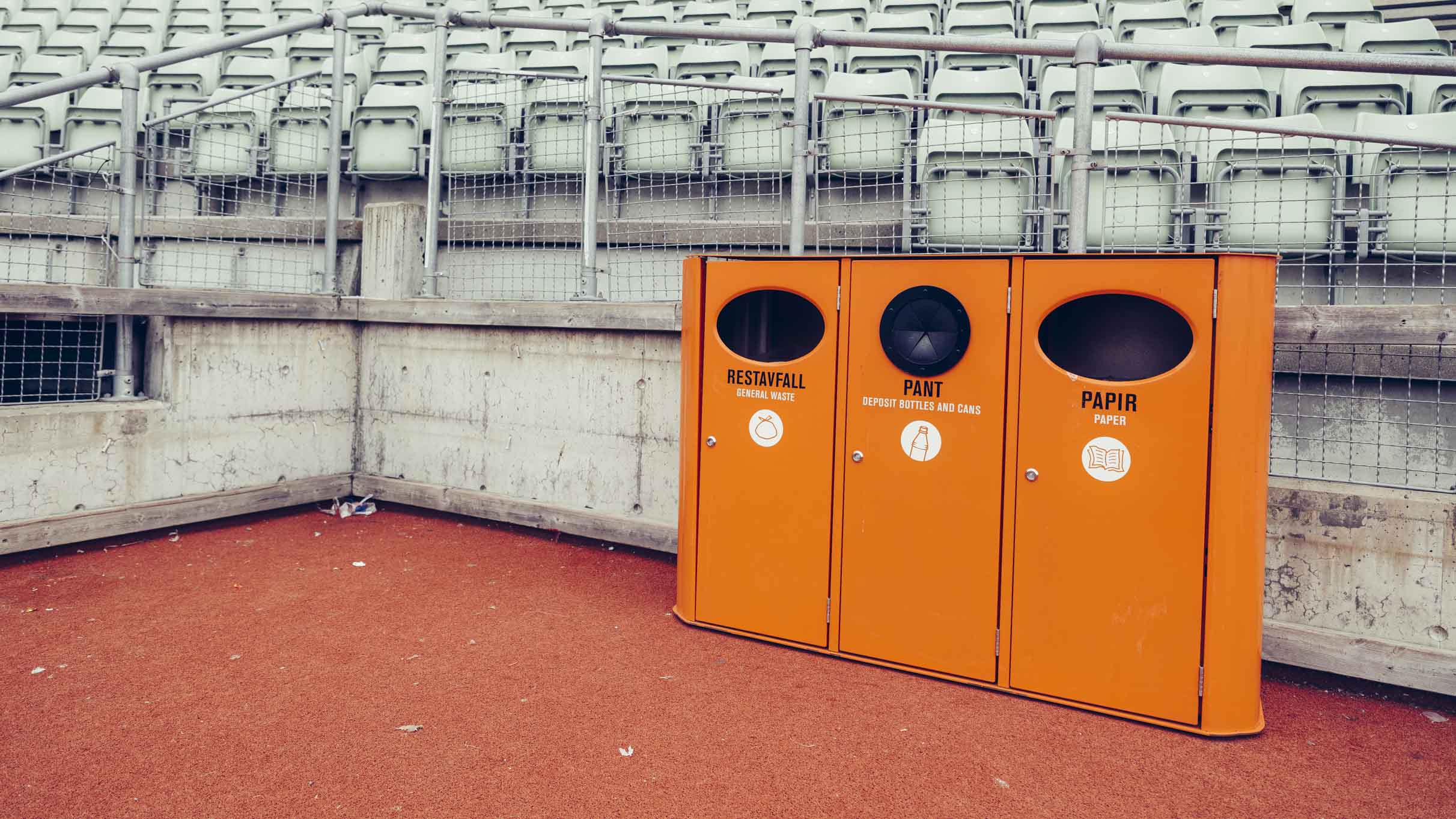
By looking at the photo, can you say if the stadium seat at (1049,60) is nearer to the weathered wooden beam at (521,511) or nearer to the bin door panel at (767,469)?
the bin door panel at (767,469)

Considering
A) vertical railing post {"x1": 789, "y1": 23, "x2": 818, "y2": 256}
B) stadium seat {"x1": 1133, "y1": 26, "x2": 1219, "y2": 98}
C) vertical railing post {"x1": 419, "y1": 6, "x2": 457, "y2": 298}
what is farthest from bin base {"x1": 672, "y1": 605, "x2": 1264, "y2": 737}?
stadium seat {"x1": 1133, "y1": 26, "x2": 1219, "y2": 98}

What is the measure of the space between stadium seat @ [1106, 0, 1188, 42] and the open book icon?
5169 mm

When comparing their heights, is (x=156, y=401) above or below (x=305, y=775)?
above

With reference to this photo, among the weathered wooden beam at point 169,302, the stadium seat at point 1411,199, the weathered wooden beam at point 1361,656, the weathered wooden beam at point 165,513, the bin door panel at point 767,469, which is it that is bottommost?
the weathered wooden beam at point 1361,656

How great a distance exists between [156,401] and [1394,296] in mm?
6167

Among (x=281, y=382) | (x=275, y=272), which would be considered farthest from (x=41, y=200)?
(x=281, y=382)

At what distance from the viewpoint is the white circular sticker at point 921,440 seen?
325 centimetres

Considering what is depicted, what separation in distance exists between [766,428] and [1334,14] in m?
6.51

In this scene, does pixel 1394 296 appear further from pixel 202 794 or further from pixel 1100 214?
pixel 202 794

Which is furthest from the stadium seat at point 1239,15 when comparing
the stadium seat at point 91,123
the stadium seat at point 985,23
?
the stadium seat at point 91,123

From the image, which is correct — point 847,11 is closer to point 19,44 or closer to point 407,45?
point 407,45

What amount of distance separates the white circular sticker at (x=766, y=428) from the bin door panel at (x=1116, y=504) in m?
0.91

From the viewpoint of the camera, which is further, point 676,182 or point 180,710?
point 676,182

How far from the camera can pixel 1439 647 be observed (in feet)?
10.4
